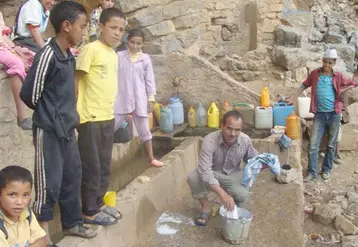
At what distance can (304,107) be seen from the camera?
6754 millimetres

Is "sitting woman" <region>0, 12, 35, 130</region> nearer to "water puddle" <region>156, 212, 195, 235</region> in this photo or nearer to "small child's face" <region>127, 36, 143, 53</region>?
"small child's face" <region>127, 36, 143, 53</region>

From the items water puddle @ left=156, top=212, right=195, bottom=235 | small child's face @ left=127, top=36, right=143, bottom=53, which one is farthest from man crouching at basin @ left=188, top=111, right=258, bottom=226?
small child's face @ left=127, top=36, right=143, bottom=53

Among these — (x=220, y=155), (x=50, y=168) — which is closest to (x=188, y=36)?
(x=220, y=155)

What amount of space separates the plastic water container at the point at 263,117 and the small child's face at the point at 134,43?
7.03 feet

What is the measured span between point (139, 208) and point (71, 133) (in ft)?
3.79

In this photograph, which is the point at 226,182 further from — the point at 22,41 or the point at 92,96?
the point at 22,41

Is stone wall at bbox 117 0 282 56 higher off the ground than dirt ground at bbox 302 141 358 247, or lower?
higher

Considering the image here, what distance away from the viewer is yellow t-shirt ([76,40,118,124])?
3.50 m

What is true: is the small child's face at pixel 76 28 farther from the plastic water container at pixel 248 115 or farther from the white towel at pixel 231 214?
the plastic water container at pixel 248 115

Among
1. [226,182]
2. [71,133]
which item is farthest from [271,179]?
[71,133]

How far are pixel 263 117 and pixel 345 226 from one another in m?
1.85

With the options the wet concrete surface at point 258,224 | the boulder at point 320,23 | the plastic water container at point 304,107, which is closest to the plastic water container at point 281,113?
the plastic water container at point 304,107

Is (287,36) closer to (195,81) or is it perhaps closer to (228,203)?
(195,81)

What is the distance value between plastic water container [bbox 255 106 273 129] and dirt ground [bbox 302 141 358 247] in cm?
87
